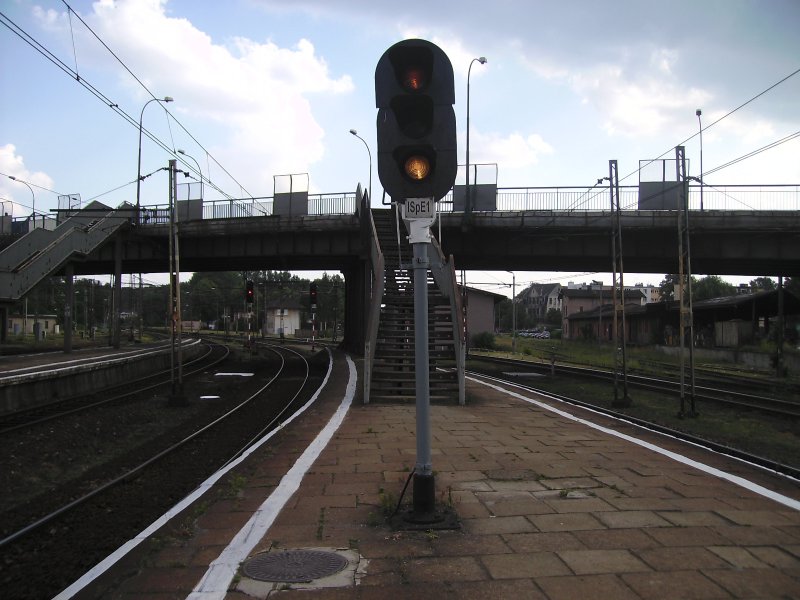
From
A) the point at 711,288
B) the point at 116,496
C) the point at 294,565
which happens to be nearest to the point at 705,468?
the point at 294,565

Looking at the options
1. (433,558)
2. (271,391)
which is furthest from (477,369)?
(433,558)

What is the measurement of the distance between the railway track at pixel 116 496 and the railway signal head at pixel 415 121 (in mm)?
4128

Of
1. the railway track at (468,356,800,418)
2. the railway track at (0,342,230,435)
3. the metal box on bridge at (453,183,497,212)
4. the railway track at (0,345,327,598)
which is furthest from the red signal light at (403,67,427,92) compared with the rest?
the metal box on bridge at (453,183,497,212)

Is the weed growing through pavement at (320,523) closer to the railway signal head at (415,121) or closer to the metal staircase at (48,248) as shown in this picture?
the railway signal head at (415,121)

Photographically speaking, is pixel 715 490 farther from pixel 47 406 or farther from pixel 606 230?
pixel 606 230

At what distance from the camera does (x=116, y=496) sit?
7.27m

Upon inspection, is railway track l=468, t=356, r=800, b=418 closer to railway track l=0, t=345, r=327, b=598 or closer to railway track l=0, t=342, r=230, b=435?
railway track l=0, t=345, r=327, b=598

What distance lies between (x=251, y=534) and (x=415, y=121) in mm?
3485

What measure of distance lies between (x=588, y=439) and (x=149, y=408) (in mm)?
11490

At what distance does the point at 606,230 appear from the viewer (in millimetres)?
25031

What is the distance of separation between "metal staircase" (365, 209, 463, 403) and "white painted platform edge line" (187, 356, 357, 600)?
15.3 ft

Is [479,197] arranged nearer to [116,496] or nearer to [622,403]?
[622,403]

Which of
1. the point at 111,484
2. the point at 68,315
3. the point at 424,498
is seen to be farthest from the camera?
the point at 68,315

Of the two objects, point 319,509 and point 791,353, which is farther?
point 791,353
